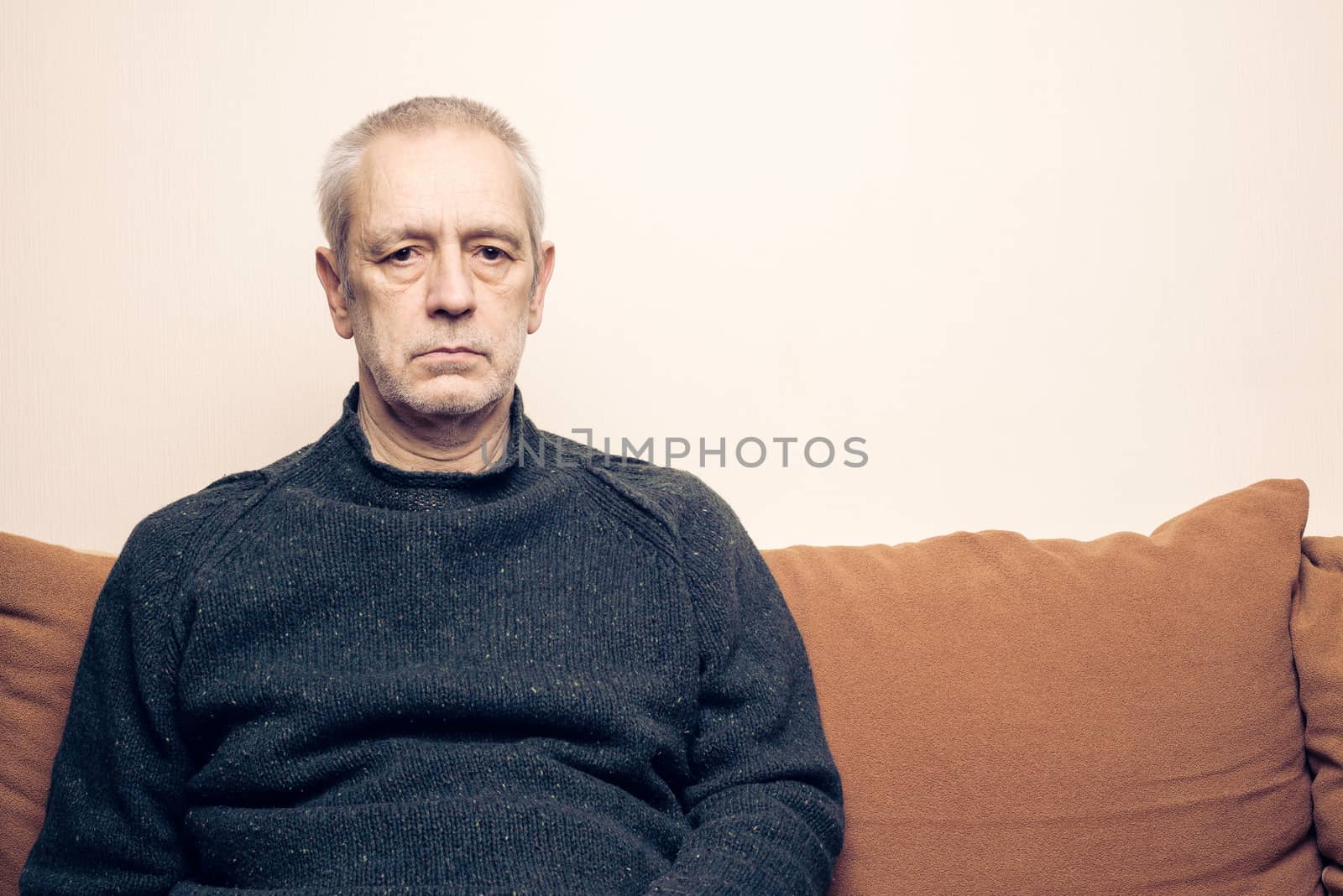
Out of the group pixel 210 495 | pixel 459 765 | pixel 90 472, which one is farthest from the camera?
pixel 90 472

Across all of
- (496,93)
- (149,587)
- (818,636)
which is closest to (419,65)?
(496,93)

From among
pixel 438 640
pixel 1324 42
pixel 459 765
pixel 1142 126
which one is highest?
pixel 1324 42

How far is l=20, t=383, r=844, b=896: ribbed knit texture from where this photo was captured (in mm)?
1113

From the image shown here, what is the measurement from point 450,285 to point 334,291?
219 mm

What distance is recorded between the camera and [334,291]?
4.73 feet

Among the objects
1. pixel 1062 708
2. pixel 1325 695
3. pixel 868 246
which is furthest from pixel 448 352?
pixel 1325 695

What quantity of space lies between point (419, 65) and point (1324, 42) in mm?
1448

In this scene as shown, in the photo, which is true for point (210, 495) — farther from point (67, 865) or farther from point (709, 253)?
point (709, 253)

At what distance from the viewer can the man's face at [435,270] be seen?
1.33 m

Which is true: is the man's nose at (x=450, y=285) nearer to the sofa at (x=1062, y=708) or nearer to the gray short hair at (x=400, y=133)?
the gray short hair at (x=400, y=133)

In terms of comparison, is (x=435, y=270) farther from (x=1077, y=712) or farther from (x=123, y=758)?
(x=1077, y=712)

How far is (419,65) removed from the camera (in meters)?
1.72

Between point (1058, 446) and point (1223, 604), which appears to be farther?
point (1058, 446)

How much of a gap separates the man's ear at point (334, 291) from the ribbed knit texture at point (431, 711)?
0.22m
